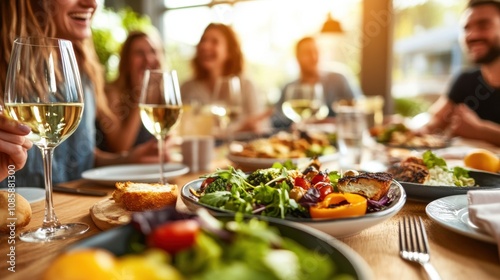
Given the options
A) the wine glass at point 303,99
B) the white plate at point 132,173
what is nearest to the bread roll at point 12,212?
the white plate at point 132,173

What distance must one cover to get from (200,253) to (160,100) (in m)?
0.88

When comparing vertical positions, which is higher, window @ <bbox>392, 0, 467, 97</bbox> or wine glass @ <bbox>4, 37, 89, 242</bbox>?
window @ <bbox>392, 0, 467, 97</bbox>

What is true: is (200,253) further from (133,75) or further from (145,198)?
(133,75)

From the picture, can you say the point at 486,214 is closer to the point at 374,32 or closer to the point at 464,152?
the point at 464,152

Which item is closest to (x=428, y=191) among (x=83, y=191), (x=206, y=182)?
(x=206, y=182)

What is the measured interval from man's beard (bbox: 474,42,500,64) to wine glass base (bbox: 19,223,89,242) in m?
3.67

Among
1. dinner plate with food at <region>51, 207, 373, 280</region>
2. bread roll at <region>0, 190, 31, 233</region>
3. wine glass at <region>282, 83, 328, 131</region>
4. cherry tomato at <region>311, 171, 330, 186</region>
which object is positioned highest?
wine glass at <region>282, 83, 328, 131</region>

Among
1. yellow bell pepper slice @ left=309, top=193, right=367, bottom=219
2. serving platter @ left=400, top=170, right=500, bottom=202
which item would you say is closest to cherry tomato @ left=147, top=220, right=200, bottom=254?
yellow bell pepper slice @ left=309, top=193, right=367, bottom=219

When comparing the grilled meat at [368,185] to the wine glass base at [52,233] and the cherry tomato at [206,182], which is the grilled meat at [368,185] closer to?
the cherry tomato at [206,182]

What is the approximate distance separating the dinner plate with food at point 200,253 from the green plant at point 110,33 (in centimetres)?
549

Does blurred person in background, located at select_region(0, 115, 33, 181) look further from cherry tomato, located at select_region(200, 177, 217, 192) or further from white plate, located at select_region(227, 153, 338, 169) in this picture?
white plate, located at select_region(227, 153, 338, 169)

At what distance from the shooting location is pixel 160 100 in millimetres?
1237

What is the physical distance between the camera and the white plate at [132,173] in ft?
4.12

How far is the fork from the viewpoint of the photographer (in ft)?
2.00
